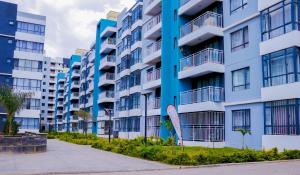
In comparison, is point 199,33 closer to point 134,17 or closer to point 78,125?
point 134,17

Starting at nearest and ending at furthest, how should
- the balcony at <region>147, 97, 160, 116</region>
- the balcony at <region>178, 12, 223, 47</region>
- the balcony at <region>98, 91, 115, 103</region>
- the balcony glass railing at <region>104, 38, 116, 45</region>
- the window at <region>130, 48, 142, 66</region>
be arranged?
the balcony at <region>178, 12, 223, 47</region> → the balcony at <region>147, 97, 160, 116</region> → the window at <region>130, 48, 142, 66</region> → the balcony at <region>98, 91, 115, 103</region> → the balcony glass railing at <region>104, 38, 116, 45</region>

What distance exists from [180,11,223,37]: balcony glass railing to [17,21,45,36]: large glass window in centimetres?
3060

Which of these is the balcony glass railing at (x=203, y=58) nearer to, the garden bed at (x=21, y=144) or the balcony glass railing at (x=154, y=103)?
the balcony glass railing at (x=154, y=103)

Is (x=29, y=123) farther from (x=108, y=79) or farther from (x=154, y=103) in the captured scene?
(x=154, y=103)

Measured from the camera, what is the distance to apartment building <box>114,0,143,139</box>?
4550 centimetres

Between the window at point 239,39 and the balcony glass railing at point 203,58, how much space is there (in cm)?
152

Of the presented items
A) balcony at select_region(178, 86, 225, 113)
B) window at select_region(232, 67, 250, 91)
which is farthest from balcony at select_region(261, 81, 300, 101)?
balcony at select_region(178, 86, 225, 113)

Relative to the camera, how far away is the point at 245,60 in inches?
1013

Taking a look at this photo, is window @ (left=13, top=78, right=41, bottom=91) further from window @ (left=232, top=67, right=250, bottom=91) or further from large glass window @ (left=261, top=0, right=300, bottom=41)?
large glass window @ (left=261, top=0, right=300, bottom=41)

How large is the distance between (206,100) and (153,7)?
16.1 metres

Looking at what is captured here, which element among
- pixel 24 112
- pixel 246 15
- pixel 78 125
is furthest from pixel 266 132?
pixel 78 125

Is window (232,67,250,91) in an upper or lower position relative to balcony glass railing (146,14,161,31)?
lower

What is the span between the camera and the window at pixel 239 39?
26188 mm

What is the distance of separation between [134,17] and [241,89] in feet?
89.7
